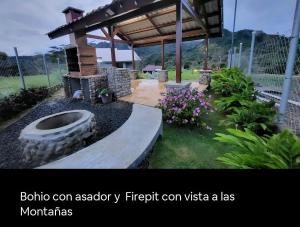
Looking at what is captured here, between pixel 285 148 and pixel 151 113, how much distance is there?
104 inches

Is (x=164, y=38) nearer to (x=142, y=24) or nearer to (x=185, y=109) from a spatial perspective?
(x=142, y=24)

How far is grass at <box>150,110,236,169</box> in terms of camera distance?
8.43 feet

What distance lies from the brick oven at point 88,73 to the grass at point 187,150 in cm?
344

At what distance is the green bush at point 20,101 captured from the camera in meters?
5.25

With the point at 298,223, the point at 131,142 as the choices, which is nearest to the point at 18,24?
A: the point at 131,142

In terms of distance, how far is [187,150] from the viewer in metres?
2.99

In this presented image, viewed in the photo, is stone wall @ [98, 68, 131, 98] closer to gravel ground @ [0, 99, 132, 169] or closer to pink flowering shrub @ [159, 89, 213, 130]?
gravel ground @ [0, 99, 132, 169]

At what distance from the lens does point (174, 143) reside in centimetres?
322

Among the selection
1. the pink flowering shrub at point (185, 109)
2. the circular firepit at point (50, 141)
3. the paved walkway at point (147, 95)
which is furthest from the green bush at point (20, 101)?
the pink flowering shrub at point (185, 109)

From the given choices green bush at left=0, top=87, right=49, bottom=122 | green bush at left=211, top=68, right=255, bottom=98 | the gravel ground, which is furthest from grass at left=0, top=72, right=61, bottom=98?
green bush at left=211, top=68, right=255, bottom=98

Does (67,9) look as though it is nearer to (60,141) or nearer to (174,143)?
(60,141)

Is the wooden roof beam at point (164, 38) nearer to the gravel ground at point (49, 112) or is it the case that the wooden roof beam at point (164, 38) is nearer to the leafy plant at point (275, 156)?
the gravel ground at point (49, 112)

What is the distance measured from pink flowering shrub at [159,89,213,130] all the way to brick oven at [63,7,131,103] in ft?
9.66

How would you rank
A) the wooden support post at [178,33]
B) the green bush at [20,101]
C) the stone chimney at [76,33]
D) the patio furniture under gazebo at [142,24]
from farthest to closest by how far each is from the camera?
the stone chimney at [76,33] → the green bush at [20,101] → the patio furniture under gazebo at [142,24] → the wooden support post at [178,33]
